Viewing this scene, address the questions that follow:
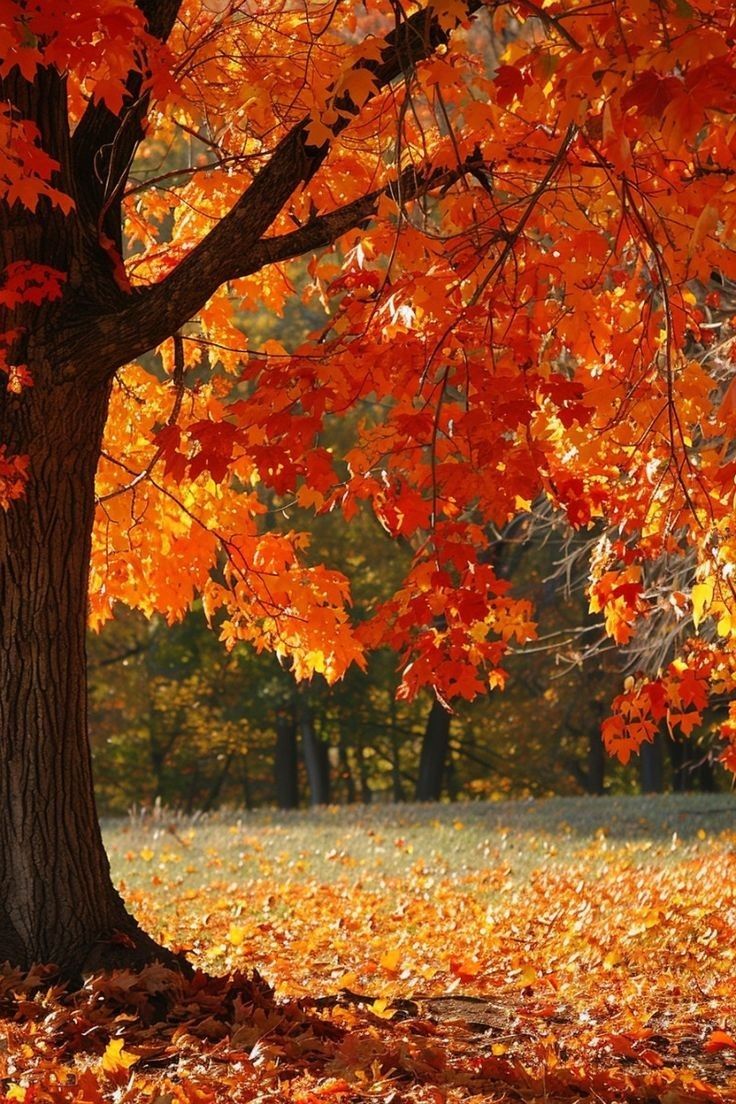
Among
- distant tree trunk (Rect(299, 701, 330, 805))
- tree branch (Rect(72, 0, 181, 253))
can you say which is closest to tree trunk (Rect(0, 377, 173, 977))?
tree branch (Rect(72, 0, 181, 253))

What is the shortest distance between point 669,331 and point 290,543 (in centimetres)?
294

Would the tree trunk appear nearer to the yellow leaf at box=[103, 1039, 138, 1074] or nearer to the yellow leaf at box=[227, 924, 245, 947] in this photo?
the yellow leaf at box=[103, 1039, 138, 1074]

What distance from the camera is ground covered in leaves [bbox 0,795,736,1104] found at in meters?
4.24

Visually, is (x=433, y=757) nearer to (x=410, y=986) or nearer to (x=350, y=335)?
(x=410, y=986)

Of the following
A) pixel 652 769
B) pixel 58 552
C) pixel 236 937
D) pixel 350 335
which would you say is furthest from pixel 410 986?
pixel 652 769

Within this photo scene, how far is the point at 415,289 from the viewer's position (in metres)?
5.02

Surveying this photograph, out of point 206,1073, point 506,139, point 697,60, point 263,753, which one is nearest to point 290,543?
point 506,139

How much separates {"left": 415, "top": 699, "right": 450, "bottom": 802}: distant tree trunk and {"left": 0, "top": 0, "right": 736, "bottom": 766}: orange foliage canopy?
16296 millimetres

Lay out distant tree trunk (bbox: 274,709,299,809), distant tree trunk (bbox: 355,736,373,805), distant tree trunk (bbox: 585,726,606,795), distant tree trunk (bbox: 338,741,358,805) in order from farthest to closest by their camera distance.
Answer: distant tree trunk (bbox: 338,741,358,805) → distant tree trunk (bbox: 355,736,373,805) → distant tree trunk (bbox: 585,726,606,795) → distant tree trunk (bbox: 274,709,299,809)

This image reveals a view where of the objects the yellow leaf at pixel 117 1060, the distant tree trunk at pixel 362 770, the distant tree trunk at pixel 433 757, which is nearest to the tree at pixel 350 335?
the yellow leaf at pixel 117 1060

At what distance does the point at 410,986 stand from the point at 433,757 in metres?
17.3

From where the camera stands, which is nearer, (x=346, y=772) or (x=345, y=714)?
(x=345, y=714)

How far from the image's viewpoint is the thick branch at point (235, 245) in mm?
5164

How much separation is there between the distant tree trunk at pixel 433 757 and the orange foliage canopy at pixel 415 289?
1630cm
